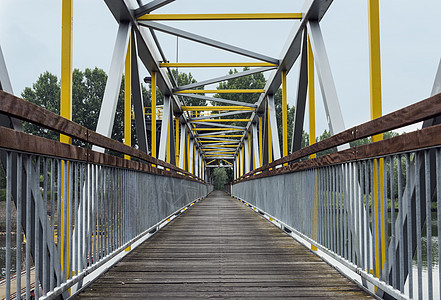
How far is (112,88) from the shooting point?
510cm

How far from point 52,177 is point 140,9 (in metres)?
4.44

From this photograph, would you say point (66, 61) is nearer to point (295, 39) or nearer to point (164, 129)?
point (295, 39)

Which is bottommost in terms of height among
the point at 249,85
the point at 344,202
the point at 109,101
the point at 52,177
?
the point at 344,202

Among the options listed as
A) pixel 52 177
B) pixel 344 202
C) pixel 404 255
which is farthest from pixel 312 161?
pixel 52 177

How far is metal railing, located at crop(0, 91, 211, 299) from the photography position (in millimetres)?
1898

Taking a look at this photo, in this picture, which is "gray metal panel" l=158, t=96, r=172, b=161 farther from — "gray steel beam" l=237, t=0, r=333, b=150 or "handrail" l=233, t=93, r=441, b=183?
"handrail" l=233, t=93, r=441, b=183

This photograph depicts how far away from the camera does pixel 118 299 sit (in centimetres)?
259

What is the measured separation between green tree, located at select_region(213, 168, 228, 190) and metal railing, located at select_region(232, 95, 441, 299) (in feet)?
196

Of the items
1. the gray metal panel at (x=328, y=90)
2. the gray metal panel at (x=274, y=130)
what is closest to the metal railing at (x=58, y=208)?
the gray metal panel at (x=328, y=90)

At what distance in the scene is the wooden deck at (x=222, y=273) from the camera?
2.72m

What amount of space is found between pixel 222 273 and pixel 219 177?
209ft

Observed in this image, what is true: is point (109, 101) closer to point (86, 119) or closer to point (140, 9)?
point (140, 9)

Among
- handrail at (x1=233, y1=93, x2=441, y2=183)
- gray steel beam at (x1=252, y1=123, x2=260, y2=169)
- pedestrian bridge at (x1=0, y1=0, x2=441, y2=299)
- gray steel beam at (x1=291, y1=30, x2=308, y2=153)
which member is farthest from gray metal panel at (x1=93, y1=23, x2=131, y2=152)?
gray steel beam at (x1=252, y1=123, x2=260, y2=169)

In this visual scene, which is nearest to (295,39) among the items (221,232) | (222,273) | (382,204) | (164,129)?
(221,232)
